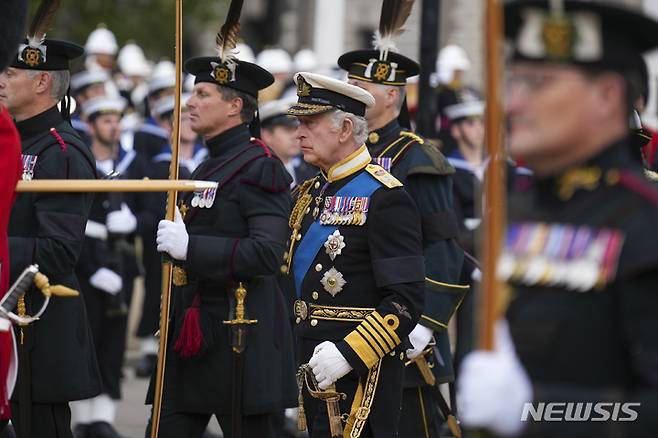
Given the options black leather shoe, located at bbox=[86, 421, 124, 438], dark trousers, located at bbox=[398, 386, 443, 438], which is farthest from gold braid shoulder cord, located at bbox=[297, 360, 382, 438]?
black leather shoe, located at bbox=[86, 421, 124, 438]

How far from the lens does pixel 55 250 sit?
6645mm

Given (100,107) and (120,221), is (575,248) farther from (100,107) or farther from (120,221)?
(100,107)

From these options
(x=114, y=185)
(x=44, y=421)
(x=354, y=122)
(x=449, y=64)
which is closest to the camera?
(x=114, y=185)

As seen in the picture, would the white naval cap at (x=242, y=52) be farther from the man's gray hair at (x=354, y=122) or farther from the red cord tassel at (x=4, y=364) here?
the red cord tassel at (x=4, y=364)

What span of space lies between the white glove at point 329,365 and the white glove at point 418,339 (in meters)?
1.08

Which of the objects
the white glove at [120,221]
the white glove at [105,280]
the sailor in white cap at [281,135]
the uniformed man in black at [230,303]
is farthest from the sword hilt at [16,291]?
the sailor in white cap at [281,135]

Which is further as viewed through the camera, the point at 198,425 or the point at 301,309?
the point at 198,425

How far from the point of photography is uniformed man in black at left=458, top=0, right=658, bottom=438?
349 cm

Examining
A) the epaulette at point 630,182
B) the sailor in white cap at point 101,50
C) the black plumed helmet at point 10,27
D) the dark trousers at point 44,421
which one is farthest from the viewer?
the sailor in white cap at point 101,50

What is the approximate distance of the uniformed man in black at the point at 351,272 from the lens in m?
5.84

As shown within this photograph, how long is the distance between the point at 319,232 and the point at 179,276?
2.95ft

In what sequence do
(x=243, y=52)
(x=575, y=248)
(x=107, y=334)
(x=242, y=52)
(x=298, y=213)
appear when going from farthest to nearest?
(x=243, y=52) < (x=242, y=52) < (x=107, y=334) < (x=298, y=213) < (x=575, y=248)

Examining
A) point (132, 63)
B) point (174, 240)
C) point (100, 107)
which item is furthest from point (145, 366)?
point (132, 63)

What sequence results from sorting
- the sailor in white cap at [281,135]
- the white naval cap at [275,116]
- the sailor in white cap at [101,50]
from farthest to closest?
1. the sailor in white cap at [101,50]
2. the white naval cap at [275,116]
3. the sailor in white cap at [281,135]
